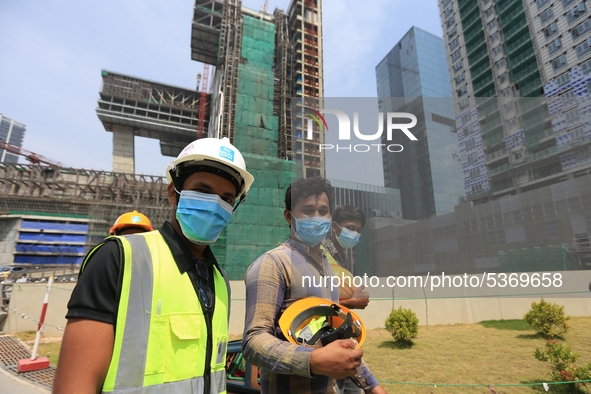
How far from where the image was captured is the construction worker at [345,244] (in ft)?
7.37

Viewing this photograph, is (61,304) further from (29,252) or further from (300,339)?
(29,252)

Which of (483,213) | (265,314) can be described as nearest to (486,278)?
(483,213)

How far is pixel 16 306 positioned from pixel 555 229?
1386 cm

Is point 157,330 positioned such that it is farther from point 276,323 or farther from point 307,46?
point 307,46

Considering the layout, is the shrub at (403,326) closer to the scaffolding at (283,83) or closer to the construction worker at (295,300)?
the construction worker at (295,300)

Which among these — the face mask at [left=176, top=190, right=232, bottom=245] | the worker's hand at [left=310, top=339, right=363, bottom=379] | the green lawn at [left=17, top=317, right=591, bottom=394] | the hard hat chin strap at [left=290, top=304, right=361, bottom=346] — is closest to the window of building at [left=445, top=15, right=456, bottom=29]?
the green lawn at [left=17, top=317, right=591, bottom=394]

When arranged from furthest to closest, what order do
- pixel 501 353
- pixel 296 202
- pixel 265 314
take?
1. pixel 501 353
2. pixel 296 202
3. pixel 265 314

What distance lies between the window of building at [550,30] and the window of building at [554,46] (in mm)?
1020

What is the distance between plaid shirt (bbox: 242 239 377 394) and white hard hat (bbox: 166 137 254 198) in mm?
525

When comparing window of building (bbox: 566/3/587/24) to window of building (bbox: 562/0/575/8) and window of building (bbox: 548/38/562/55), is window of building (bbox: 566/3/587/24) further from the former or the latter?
window of building (bbox: 548/38/562/55)

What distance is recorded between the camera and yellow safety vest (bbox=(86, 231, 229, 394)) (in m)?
0.89

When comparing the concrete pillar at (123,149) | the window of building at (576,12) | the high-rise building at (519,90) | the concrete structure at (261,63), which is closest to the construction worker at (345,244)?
the high-rise building at (519,90)

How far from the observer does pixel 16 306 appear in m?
9.52

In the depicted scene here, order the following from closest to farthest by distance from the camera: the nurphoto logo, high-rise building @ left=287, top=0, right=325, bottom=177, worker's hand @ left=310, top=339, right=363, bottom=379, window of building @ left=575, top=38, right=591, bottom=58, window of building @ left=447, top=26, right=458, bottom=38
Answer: worker's hand @ left=310, top=339, right=363, bottom=379, the nurphoto logo, window of building @ left=575, top=38, right=591, bottom=58, window of building @ left=447, top=26, right=458, bottom=38, high-rise building @ left=287, top=0, right=325, bottom=177
